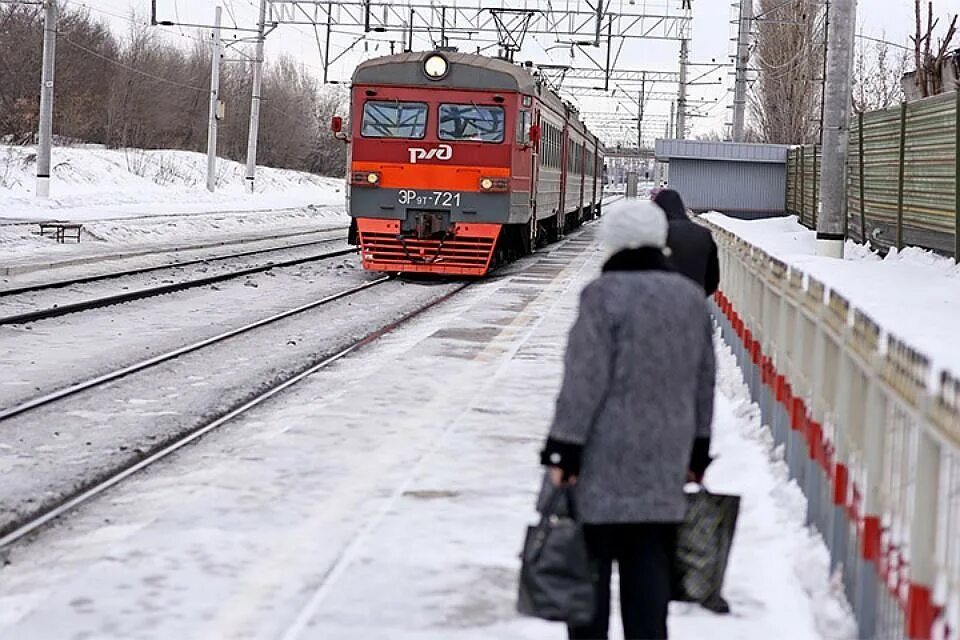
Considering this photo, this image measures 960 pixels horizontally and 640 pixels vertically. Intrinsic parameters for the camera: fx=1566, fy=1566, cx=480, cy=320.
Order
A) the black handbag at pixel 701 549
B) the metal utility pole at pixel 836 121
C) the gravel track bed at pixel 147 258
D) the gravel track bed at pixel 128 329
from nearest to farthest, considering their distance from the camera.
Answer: the black handbag at pixel 701 549
the gravel track bed at pixel 128 329
the metal utility pole at pixel 836 121
the gravel track bed at pixel 147 258

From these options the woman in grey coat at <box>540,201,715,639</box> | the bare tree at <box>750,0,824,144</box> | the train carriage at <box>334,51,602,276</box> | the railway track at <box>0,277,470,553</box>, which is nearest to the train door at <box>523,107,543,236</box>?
the train carriage at <box>334,51,602,276</box>

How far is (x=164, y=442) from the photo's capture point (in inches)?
402

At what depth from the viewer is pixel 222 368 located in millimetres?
13789

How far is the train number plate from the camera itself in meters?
23.3

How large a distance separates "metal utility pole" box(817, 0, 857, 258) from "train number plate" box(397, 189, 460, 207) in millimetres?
6019

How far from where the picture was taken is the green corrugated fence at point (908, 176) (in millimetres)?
18469

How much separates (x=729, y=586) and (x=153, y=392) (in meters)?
6.79

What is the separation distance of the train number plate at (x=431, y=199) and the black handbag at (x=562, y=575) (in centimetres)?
1858

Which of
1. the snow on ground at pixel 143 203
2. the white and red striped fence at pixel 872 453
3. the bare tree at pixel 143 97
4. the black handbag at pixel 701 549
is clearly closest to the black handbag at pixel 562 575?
the black handbag at pixel 701 549

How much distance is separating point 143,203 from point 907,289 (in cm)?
3375

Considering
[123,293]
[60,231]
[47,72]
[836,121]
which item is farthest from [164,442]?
[47,72]

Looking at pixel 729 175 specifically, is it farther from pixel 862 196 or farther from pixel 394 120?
pixel 394 120

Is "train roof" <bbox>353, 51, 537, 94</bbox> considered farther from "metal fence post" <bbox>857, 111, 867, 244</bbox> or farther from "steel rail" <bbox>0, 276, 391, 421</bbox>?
"metal fence post" <bbox>857, 111, 867, 244</bbox>

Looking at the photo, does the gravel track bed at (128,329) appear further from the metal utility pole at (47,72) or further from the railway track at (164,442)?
the metal utility pole at (47,72)
